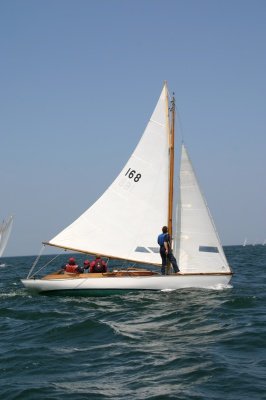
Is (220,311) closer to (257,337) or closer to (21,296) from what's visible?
(257,337)

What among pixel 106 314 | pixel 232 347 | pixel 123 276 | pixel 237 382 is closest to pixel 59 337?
pixel 106 314

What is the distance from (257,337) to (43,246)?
1270cm

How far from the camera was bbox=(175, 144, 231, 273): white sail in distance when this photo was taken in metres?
20.8

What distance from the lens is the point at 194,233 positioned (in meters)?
21.1

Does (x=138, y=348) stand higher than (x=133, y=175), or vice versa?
(x=133, y=175)

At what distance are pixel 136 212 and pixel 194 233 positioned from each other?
2844mm

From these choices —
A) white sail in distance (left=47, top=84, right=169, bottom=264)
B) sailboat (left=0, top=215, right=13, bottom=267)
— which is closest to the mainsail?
sailboat (left=0, top=215, right=13, bottom=267)

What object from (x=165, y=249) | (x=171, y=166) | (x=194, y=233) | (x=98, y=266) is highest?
(x=171, y=166)

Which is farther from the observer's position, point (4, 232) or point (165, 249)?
Result: point (4, 232)

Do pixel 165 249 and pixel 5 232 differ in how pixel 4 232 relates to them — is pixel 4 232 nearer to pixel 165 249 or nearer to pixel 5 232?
pixel 5 232

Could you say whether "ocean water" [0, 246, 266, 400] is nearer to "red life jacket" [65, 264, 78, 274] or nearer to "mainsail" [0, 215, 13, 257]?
"red life jacket" [65, 264, 78, 274]

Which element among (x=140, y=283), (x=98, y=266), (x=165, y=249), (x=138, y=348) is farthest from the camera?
(x=98, y=266)

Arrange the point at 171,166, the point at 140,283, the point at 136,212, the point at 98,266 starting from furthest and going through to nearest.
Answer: the point at 136,212, the point at 171,166, the point at 98,266, the point at 140,283

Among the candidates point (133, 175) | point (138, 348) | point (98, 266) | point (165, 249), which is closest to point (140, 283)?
point (165, 249)
